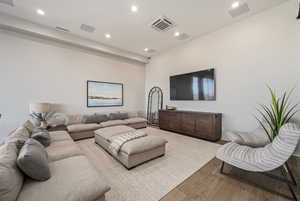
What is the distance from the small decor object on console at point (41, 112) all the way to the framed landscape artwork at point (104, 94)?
1.36 m

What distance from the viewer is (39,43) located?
3916mm

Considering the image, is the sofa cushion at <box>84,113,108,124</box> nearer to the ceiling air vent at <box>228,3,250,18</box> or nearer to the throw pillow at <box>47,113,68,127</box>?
the throw pillow at <box>47,113,68,127</box>

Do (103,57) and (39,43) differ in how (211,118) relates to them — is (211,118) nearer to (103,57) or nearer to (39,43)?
(103,57)

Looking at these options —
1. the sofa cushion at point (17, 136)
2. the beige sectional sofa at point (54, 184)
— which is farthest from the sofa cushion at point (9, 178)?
the sofa cushion at point (17, 136)

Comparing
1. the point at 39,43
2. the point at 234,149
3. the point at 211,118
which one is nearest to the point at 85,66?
the point at 39,43

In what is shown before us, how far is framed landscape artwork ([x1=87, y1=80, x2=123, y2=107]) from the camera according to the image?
16.2ft

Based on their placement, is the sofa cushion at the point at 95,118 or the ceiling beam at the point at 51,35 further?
the sofa cushion at the point at 95,118

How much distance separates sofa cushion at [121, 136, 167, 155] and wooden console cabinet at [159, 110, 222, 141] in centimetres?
177

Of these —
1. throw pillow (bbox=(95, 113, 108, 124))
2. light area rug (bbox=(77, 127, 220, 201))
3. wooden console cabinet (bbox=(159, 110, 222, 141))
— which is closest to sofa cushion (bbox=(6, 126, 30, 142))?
light area rug (bbox=(77, 127, 220, 201))

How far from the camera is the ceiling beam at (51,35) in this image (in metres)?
3.28

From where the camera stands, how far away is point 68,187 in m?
1.15

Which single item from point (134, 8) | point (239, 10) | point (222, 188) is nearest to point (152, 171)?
point (222, 188)

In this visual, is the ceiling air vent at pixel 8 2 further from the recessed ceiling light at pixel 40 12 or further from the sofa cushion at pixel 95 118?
the sofa cushion at pixel 95 118

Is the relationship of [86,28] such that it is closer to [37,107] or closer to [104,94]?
[104,94]
